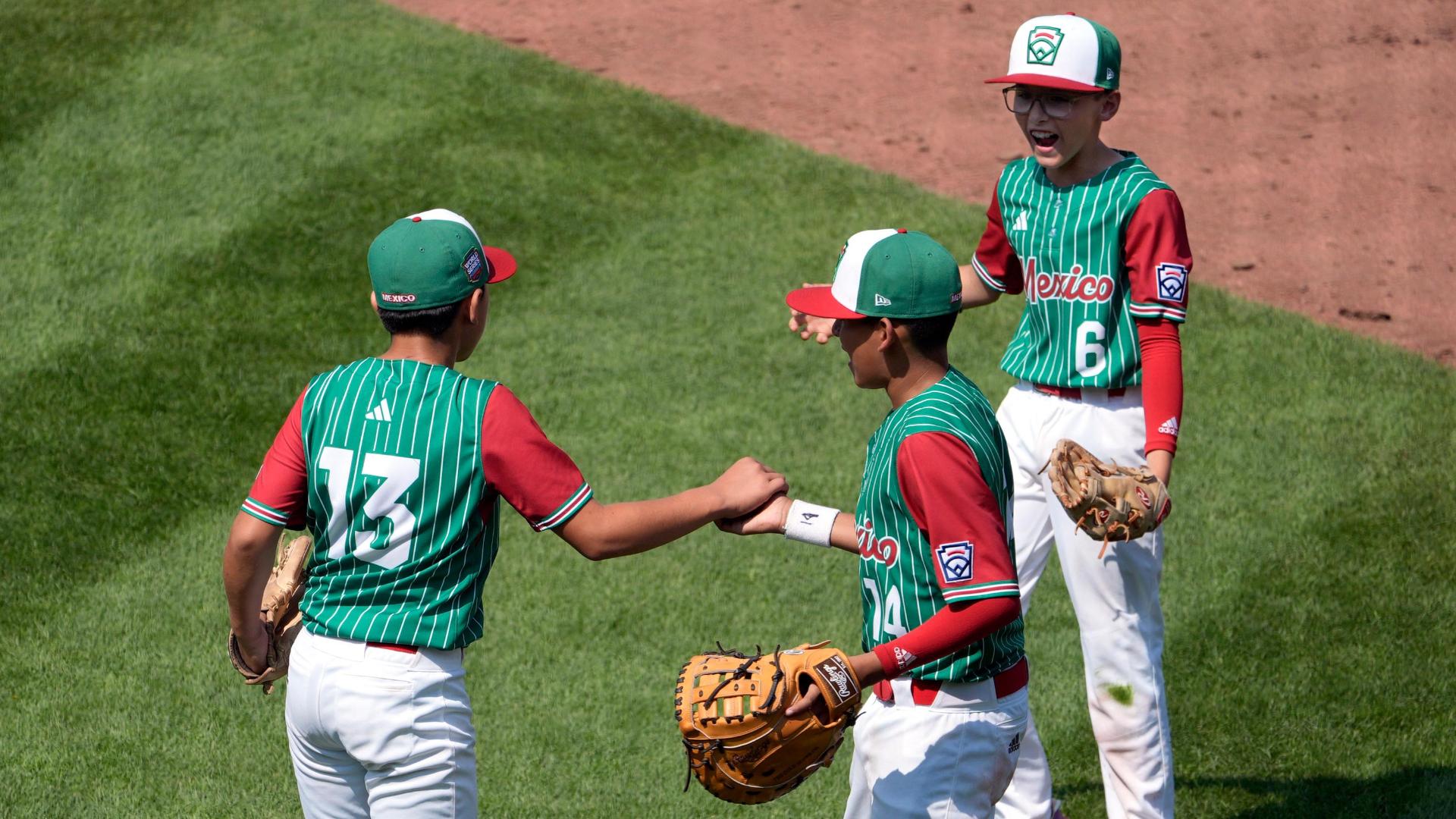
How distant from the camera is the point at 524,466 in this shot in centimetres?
345

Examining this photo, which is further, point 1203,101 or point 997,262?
point 1203,101

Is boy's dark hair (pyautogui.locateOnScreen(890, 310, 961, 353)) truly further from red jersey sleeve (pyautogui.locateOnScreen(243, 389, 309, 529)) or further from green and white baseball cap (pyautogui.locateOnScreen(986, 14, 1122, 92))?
red jersey sleeve (pyautogui.locateOnScreen(243, 389, 309, 529))

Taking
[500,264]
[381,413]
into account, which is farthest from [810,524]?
[381,413]

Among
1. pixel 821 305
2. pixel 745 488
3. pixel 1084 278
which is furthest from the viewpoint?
pixel 1084 278

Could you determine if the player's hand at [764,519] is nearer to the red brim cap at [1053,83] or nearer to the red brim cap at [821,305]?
the red brim cap at [821,305]

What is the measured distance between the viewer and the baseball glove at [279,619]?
3947 mm

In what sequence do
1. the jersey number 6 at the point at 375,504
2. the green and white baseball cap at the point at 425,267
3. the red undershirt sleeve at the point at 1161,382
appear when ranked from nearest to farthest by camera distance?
the jersey number 6 at the point at 375,504
the green and white baseball cap at the point at 425,267
the red undershirt sleeve at the point at 1161,382

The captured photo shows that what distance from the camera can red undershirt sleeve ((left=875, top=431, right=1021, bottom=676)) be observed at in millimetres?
3312

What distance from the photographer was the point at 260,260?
8297 millimetres

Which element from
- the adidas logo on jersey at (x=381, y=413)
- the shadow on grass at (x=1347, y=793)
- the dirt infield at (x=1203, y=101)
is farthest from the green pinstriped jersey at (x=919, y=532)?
the dirt infield at (x=1203, y=101)

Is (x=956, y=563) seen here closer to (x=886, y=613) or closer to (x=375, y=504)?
(x=886, y=613)

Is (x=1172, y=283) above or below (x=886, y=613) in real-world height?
above

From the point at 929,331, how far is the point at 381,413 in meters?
1.26

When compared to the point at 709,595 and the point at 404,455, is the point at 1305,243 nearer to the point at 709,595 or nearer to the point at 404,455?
the point at 709,595
